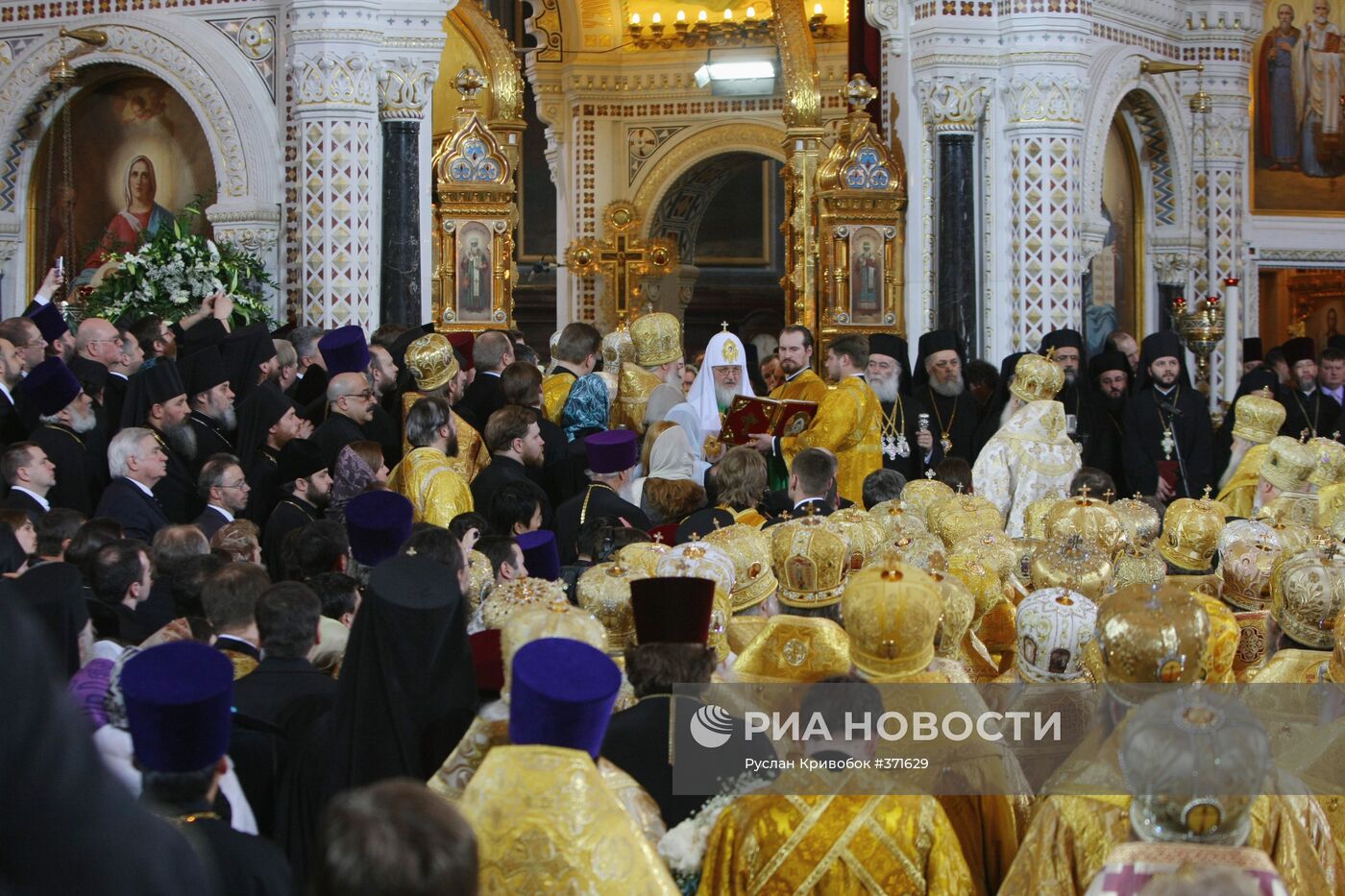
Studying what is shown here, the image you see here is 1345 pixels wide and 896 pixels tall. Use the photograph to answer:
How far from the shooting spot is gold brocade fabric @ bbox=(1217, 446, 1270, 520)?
8.27 m

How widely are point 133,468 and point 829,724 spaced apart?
4341 mm

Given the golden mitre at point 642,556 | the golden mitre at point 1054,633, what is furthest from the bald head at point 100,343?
the golden mitre at point 1054,633

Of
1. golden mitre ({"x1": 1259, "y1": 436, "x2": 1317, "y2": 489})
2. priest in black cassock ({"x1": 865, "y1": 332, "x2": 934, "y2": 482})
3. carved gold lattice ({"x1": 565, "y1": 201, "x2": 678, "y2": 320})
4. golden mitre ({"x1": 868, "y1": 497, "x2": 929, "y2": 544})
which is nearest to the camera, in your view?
golden mitre ({"x1": 868, "y1": 497, "x2": 929, "y2": 544})

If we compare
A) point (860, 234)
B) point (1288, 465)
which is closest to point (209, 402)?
point (1288, 465)

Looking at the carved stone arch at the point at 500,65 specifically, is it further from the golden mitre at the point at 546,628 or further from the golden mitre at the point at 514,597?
the golden mitre at the point at 546,628

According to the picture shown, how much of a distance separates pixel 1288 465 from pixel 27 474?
475cm

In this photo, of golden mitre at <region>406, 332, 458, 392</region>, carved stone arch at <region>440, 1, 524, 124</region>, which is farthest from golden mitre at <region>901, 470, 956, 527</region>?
carved stone arch at <region>440, 1, 524, 124</region>

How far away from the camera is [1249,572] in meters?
5.46

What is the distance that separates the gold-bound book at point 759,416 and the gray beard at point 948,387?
8.93 ft

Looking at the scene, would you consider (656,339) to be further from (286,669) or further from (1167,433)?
(286,669)

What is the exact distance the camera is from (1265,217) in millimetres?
15859

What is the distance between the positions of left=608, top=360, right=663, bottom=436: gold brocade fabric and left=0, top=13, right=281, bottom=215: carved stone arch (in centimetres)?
404

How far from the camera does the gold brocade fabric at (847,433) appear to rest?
883 centimetres

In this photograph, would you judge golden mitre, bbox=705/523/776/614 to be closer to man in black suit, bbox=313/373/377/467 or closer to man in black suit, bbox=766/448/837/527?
man in black suit, bbox=766/448/837/527
